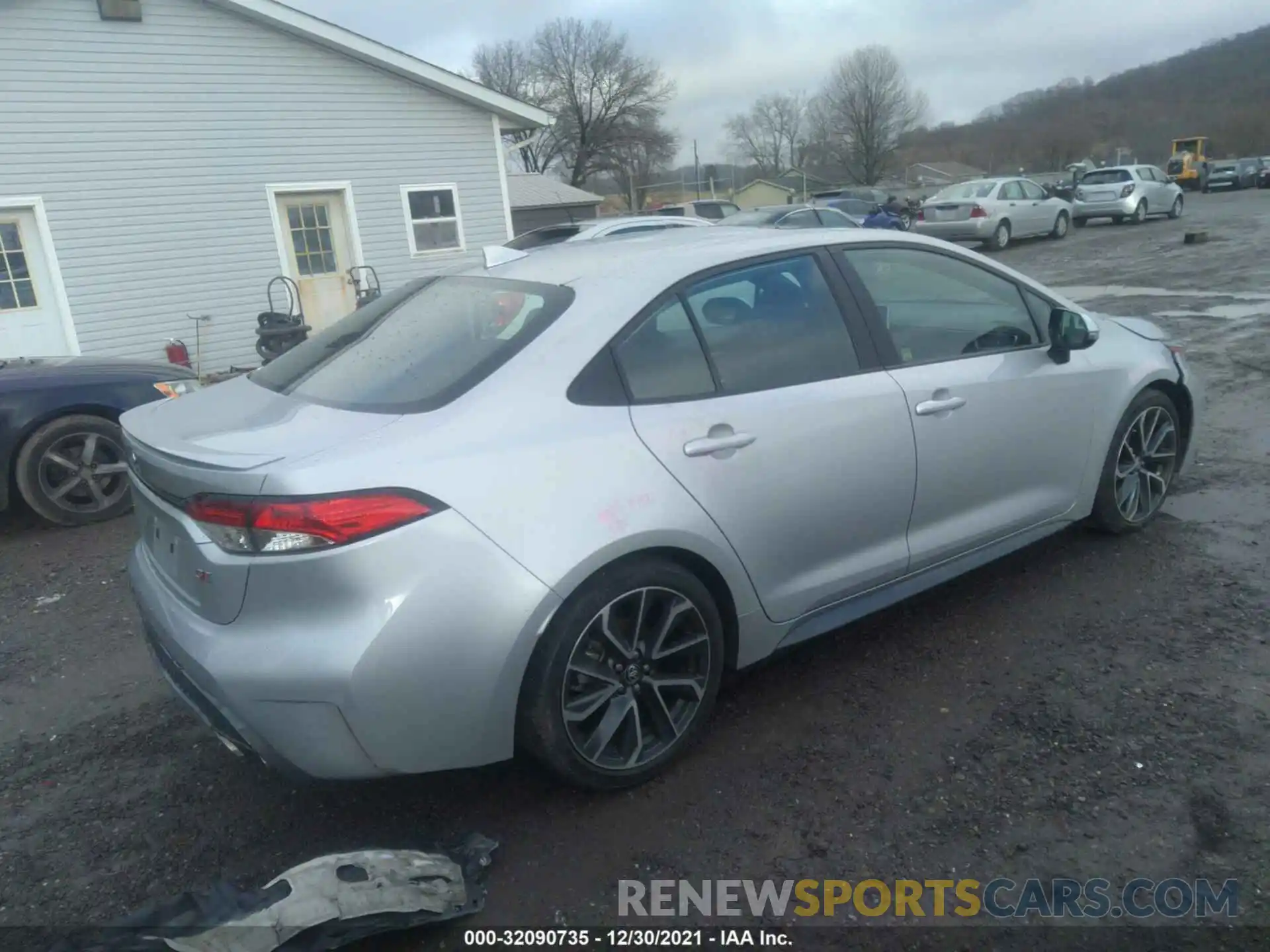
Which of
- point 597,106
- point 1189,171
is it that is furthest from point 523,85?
point 1189,171

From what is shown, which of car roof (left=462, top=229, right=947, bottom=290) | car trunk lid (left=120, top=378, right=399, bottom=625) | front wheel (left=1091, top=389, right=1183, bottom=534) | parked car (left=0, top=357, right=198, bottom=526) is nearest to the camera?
car trunk lid (left=120, top=378, right=399, bottom=625)

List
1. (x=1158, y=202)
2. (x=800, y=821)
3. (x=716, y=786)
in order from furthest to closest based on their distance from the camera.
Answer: (x=1158, y=202) → (x=716, y=786) → (x=800, y=821)

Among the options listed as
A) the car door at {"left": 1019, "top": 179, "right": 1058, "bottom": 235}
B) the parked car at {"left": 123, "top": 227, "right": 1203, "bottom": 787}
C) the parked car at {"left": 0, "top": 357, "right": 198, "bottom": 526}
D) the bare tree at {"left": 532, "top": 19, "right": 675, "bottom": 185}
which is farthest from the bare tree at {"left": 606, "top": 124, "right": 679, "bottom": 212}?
the parked car at {"left": 123, "top": 227, "right": 1203, "bottom": 787}

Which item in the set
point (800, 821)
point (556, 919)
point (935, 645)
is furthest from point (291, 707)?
point (935, 645)

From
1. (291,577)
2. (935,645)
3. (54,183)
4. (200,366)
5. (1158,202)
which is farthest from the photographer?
(1158,202)

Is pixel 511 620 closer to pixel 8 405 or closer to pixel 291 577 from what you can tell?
pixel 291 577

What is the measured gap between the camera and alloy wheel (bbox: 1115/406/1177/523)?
4.29 m

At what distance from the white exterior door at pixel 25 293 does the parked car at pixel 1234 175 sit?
161 ft

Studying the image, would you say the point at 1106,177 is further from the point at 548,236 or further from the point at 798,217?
the point at 548,236

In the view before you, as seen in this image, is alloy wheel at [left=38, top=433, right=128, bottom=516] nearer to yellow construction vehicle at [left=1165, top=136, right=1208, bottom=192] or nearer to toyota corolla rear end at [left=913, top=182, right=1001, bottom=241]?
toyota corolla rear end at [left=913, top=182, right=1001, bottom=241]

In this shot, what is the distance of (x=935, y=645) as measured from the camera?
3.67 metres

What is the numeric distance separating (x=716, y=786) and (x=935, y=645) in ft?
4.05

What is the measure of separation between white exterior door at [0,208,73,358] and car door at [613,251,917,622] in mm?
10456

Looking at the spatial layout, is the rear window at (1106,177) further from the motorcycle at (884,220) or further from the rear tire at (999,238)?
the motorcycle at (884,220)
